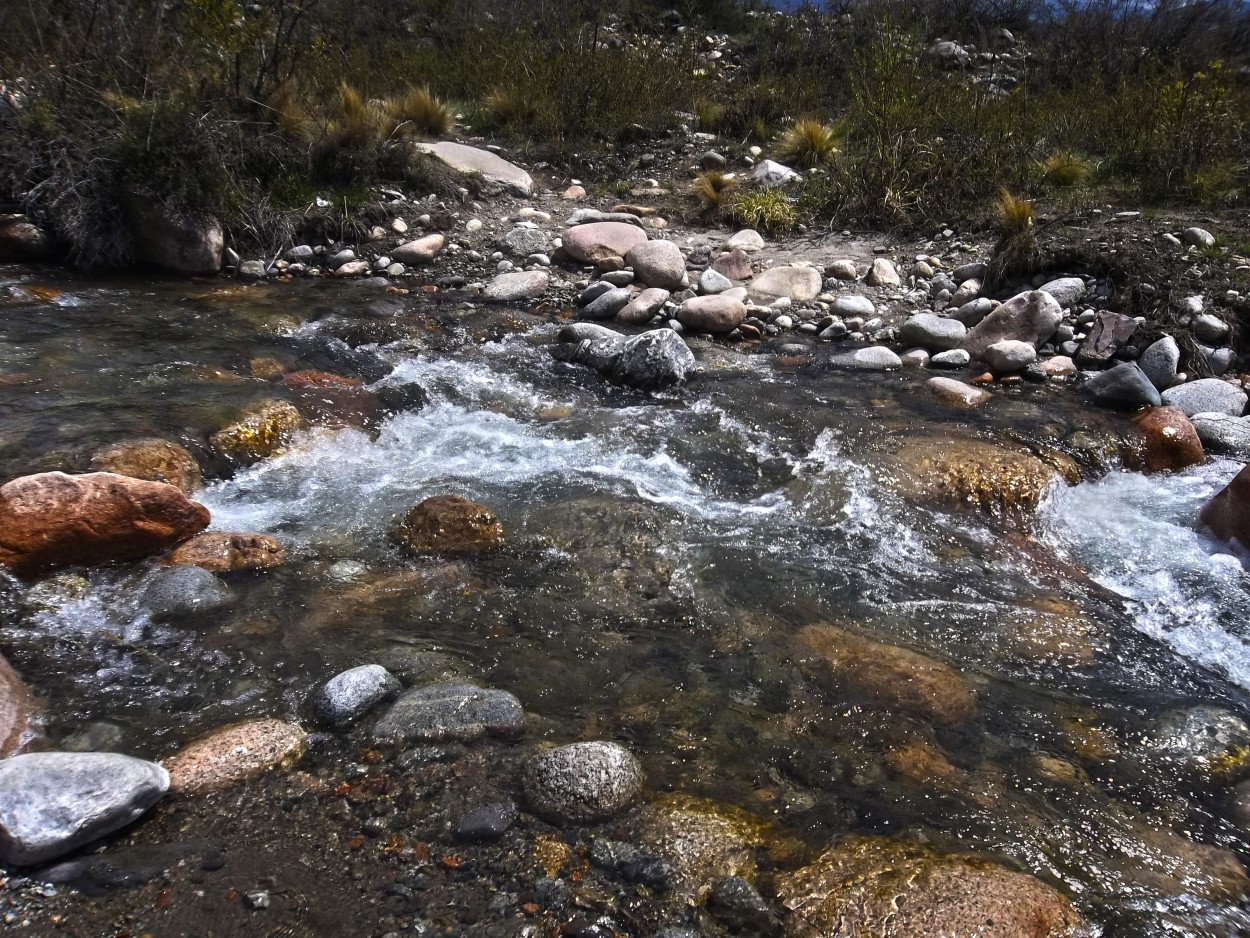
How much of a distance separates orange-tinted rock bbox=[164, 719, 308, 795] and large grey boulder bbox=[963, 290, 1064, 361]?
5448 millimetres

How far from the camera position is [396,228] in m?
8.02

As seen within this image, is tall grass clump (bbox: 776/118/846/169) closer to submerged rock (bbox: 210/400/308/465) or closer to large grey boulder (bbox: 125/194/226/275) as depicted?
large grey boulder (bbox: 125/194/226/275)

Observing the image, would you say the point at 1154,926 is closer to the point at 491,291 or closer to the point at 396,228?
the point at 491,291

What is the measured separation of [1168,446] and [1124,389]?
66 centimetres

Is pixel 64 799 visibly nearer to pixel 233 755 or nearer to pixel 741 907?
pixel 233 755

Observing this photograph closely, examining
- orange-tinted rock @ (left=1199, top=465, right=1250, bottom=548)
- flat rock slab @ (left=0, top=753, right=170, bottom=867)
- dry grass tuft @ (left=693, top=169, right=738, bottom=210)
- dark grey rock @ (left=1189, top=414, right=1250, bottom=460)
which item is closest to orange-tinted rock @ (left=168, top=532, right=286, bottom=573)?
A: flat rock slab @ (left=0, top=753, right=170, bottom=867)

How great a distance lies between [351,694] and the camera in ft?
8.43

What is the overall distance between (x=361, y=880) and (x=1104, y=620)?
2.98 metres

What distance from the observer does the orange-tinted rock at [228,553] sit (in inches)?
130

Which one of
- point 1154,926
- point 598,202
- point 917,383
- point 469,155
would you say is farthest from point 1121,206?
point 1154,926

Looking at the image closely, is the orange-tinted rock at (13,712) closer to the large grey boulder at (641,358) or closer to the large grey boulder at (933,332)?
the large grey boulder at (641,358)

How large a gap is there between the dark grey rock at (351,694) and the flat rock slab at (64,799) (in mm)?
492

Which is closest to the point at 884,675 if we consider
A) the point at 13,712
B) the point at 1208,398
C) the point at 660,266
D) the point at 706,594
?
the point at 706,594

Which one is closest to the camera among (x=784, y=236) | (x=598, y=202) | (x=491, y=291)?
(x=491, y=291)
